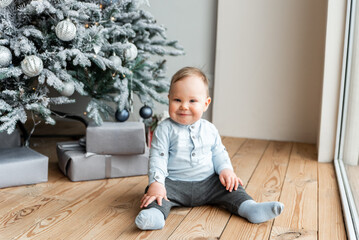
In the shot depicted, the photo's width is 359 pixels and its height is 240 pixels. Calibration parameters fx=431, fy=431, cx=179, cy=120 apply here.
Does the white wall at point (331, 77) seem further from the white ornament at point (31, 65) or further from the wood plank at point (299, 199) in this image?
the white ornament at point (31, 65)

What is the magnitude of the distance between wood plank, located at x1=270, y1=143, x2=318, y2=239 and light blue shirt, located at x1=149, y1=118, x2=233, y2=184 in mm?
286

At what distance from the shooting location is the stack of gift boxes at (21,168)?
1721 mm

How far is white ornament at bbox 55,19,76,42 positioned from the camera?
5.73ft

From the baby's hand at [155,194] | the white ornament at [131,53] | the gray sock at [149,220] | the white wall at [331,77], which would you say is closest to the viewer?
the gray sock at [149,220]

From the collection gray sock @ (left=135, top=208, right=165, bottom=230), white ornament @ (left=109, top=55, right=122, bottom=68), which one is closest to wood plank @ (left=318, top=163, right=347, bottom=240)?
gray sock @ (left=135, top=208, right=165, bottom=230)

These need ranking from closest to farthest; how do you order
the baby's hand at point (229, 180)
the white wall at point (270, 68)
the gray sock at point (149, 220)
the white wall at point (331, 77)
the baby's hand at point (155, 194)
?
the gray sock at point (149, 220) < the baby's hand at point (155, 194) < the baby's hand at point (229, 180) < the white wall at point (331, 77) < the white wall at point (270, 68)

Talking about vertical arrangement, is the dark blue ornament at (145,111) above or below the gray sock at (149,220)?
above

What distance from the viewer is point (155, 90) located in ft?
7.55

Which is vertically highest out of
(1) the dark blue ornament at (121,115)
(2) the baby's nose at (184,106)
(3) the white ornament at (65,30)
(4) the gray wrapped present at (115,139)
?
(3) the white ornament at (65,30)

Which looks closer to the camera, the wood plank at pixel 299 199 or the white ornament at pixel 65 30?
the wood plank at pixel 299 199

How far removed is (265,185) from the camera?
1.85 m

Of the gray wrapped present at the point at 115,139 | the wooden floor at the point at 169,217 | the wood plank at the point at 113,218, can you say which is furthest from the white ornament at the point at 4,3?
the wood plank at the point at 113,218

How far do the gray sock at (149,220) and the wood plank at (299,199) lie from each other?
0.36 metres

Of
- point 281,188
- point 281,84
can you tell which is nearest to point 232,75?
point 281,84
